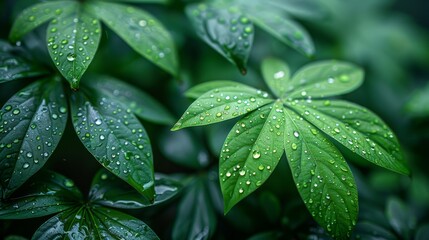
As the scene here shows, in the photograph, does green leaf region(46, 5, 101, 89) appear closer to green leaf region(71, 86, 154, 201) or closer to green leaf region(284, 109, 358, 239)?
green leaf region(71, 86, 154, 201)

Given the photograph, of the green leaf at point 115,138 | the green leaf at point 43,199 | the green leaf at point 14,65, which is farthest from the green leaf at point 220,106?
the green leaf at point 14,65

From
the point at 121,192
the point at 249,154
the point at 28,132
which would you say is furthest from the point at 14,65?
the point at 249,154

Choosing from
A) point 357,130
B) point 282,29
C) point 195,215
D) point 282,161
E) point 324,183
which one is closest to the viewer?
point 324,183

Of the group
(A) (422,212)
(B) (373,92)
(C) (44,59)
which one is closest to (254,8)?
(C) (44,59)

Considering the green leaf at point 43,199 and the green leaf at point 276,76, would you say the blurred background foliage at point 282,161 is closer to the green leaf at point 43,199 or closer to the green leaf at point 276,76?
the green leaf at point 43,199

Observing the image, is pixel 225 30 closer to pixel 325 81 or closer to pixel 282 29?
pixel 282 29

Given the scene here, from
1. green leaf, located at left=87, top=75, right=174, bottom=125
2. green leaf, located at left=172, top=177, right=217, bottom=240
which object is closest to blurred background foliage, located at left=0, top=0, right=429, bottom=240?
green leaf, located at left=172, top=177, right=217, bottom=240

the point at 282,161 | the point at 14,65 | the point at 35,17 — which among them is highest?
the point at 35,17
